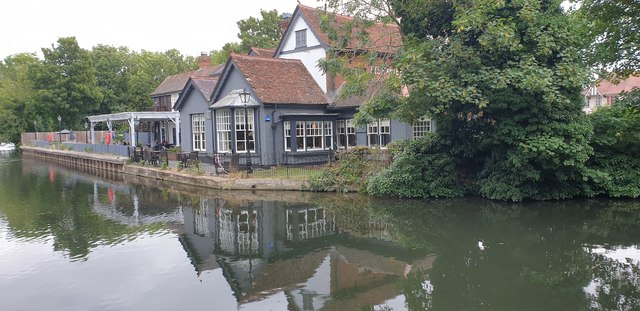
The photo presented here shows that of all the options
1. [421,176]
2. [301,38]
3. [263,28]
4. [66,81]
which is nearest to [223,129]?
[301,38]

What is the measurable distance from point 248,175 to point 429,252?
494 inches

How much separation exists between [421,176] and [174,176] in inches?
530

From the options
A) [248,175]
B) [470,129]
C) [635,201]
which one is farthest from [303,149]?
[635,201]

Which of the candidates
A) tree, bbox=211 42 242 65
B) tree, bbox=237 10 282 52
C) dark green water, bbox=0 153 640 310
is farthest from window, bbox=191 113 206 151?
tree, bbox=237 10 282 52

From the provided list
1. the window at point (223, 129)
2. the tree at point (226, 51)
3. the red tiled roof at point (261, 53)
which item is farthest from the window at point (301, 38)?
the tree at point (226, 51)

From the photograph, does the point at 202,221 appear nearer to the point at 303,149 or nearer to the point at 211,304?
the point at 211,304

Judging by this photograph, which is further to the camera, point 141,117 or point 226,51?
point 226,51

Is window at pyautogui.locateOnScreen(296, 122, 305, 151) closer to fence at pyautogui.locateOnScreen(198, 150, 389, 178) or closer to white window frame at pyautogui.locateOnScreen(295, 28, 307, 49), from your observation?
fence at pyautogui.locateOnScreen(198, 150, 389, 178)

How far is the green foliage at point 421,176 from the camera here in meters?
17.9

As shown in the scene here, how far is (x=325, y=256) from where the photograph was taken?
36.6ft

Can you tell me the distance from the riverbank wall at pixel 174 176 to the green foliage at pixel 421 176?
4.14 m

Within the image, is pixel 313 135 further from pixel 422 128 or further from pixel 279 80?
pixel 422 128

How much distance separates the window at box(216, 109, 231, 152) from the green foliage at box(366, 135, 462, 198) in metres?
10.7

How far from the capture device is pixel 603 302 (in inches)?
299
